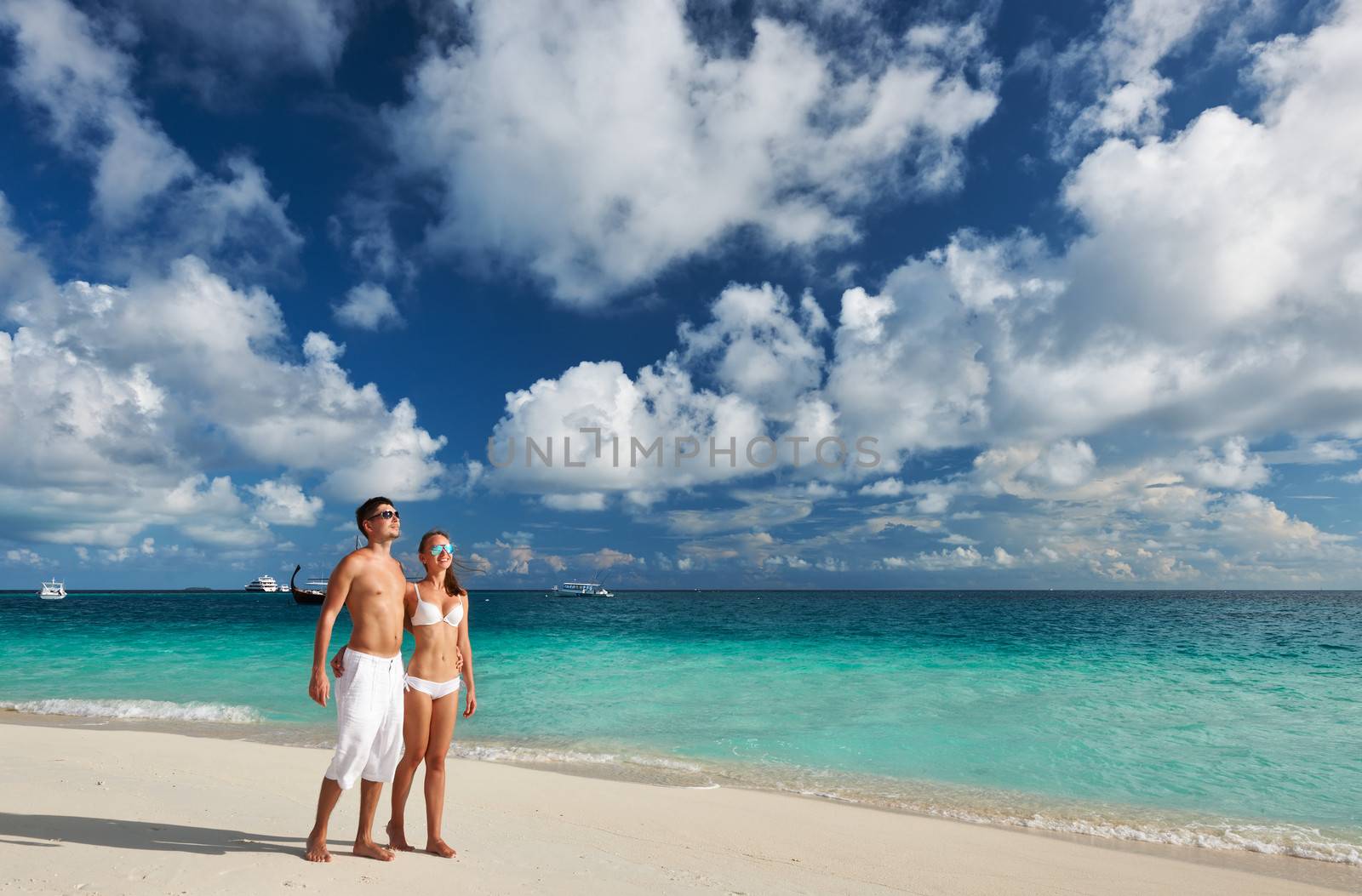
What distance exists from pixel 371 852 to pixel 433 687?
108 centimetres

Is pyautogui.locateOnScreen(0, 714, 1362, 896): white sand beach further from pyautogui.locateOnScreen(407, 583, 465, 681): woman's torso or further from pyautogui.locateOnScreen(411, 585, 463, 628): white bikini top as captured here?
pyautogui.locateOnScreen(411, 585, 463, 628): white bikini top

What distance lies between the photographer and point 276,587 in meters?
156

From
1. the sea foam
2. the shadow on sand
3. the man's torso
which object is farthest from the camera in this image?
the sea foam

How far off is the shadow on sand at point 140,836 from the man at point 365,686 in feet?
1.85

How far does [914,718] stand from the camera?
43.5 feet

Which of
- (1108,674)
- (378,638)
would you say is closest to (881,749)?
(378,638)

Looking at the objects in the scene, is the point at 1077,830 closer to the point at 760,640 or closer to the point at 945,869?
the point at 945,869

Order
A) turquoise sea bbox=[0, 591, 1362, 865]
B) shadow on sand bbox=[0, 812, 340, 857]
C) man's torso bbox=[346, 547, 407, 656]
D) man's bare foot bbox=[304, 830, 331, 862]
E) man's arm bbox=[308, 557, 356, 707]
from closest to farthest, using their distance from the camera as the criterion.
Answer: man's arm bbox=[308, 557, 356, 707] < man's torso bbox=[346, 547, 407, 656] < man's bare foot bbox=[304, 830, 331, 862] < shadow on sand bbox=[0, 812, 340, 857] < turquoise sea bbox=[0, 591, 1362, 865]

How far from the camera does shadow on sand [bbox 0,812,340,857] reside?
4652mm

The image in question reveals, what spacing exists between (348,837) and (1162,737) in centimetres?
1272

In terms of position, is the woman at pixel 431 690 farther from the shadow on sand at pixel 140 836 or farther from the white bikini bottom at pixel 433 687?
the shadow on sand at pixel 140 836

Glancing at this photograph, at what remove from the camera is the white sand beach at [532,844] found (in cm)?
432

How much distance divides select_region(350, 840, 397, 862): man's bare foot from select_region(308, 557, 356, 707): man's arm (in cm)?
106

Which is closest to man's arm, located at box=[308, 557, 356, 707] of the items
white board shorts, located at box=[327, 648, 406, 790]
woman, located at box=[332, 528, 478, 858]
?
white board shorts, located at box=[327, 648, 406, 790]
